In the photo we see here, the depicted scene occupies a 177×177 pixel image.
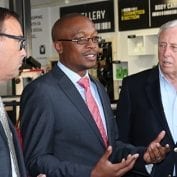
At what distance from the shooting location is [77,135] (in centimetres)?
200

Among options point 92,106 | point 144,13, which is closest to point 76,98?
point 92,106

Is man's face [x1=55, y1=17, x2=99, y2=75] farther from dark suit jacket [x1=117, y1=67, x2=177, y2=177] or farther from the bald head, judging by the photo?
dark suit jacket [x1=117, y1=67, x2=177, y2=177]

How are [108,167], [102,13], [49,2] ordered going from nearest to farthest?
1. [108,167]
2. [102,13]
3. [49,2]

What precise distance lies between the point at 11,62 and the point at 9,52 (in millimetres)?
36

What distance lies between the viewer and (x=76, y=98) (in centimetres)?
206

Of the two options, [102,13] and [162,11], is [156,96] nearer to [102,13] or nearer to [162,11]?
[162,11]

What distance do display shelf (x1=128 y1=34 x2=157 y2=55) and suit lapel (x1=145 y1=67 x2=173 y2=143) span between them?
14.8 feet

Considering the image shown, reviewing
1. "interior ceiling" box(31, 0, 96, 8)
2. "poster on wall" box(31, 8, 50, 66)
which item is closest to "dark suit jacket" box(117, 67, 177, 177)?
"interior ceiling" box(31, 0, 96, 8)

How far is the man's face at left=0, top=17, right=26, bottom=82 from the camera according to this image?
5.18ft

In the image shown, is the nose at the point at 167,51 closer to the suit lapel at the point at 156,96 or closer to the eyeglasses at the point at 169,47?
the eyeglasses at the point at 169,47

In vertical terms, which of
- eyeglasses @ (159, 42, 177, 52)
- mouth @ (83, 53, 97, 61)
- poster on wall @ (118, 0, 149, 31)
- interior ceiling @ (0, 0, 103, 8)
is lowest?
mouth @ (83, 53, 97, 61)

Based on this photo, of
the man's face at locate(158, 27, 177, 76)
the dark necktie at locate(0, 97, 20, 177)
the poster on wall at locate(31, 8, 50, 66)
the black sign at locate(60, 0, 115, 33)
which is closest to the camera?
the dark necktie at locate(0, 97, 20, 177)

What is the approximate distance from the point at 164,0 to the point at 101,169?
5608 mm

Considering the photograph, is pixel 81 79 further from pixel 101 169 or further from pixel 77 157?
pixel 101 169
